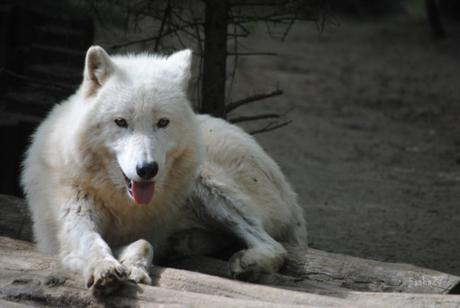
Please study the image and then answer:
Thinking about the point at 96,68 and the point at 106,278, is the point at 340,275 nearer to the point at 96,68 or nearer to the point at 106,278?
the point at 106,278

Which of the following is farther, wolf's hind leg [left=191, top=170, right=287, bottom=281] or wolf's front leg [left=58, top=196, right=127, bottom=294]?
wolf's hind leg [left=191, top=170, right=287, bottom=281]

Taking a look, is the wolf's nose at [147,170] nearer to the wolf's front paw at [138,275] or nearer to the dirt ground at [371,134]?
the wolf's front paw at [138,275]

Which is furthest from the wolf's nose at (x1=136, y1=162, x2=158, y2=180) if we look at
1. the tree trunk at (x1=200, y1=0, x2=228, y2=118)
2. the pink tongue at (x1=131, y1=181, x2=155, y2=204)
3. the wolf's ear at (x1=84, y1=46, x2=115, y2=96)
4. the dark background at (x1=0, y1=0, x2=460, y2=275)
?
the tree trunk at (x1=200, y1=0, x2=228, y2=118)

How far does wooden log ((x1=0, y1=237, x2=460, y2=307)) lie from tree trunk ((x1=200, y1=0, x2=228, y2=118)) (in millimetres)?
2877

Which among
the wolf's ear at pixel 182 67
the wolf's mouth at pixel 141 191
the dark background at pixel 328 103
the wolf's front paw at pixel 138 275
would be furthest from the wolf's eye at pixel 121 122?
the dark background at pixel 328 103

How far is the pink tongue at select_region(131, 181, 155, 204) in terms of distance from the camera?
437 centimetres

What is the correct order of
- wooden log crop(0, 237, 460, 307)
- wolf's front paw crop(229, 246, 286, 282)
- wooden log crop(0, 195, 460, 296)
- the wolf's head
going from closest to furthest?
wooden log crop(0, 237, 460, 307), the wolf's head, wooden log crop(0, 195, 460, 296), wolf's front paw crop(229, 246, 286, 282)

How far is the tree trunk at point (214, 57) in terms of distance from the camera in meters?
6.78

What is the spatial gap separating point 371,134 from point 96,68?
22.6 ft

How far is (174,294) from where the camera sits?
12.8 feet

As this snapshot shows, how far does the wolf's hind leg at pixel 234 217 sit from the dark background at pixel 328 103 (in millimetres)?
1719

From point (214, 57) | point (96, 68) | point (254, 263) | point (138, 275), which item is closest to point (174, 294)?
point (138, 275)

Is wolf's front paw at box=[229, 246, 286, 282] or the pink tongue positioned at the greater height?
the pink tongue

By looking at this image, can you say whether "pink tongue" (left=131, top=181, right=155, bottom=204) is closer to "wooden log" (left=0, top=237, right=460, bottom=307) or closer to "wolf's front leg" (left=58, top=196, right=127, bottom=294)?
"wolf's front leg" (left=58, top=196, right=127, bottom=294)
